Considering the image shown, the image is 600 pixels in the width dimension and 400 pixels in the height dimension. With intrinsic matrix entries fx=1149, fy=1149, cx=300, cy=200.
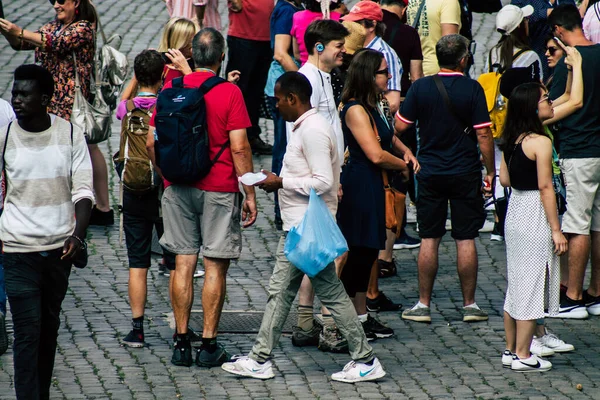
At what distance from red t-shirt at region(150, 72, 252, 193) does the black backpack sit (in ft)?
0.20

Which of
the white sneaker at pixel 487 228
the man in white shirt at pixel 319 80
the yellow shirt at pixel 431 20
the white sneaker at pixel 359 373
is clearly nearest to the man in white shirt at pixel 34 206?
the white sneaker at pixel 359 373

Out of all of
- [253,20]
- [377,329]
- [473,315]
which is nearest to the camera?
[377,329]

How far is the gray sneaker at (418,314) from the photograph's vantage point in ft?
28.3

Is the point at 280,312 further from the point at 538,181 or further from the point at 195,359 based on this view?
the point at 538,181

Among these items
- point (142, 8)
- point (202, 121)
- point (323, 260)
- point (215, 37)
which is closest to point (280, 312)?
point (323, 260)

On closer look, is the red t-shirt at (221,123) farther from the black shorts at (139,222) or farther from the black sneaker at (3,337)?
the black sneaker at (3,337)

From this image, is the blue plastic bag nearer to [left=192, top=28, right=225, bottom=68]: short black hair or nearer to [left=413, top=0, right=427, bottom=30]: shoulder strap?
[left=192, top=28, right=225, bottom=68]: short black hair

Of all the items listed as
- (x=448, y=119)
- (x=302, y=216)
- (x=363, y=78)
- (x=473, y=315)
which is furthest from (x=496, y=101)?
(x=302, y=216)

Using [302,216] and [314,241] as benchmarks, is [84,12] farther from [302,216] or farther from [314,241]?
[314,241]

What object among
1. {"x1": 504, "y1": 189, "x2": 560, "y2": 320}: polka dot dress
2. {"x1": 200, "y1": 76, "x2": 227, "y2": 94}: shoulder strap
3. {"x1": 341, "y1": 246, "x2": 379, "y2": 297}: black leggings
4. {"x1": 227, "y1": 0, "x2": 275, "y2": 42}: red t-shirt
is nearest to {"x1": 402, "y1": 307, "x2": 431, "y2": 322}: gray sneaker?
{"x1": 341, "y1": 246, "x2": 379, "y2": 297}: black leggings

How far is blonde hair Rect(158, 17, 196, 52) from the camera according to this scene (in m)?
8.96

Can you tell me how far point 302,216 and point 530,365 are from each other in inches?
70.4

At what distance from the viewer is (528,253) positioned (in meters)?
7.54

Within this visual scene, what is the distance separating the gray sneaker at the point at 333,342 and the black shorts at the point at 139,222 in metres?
1.33
